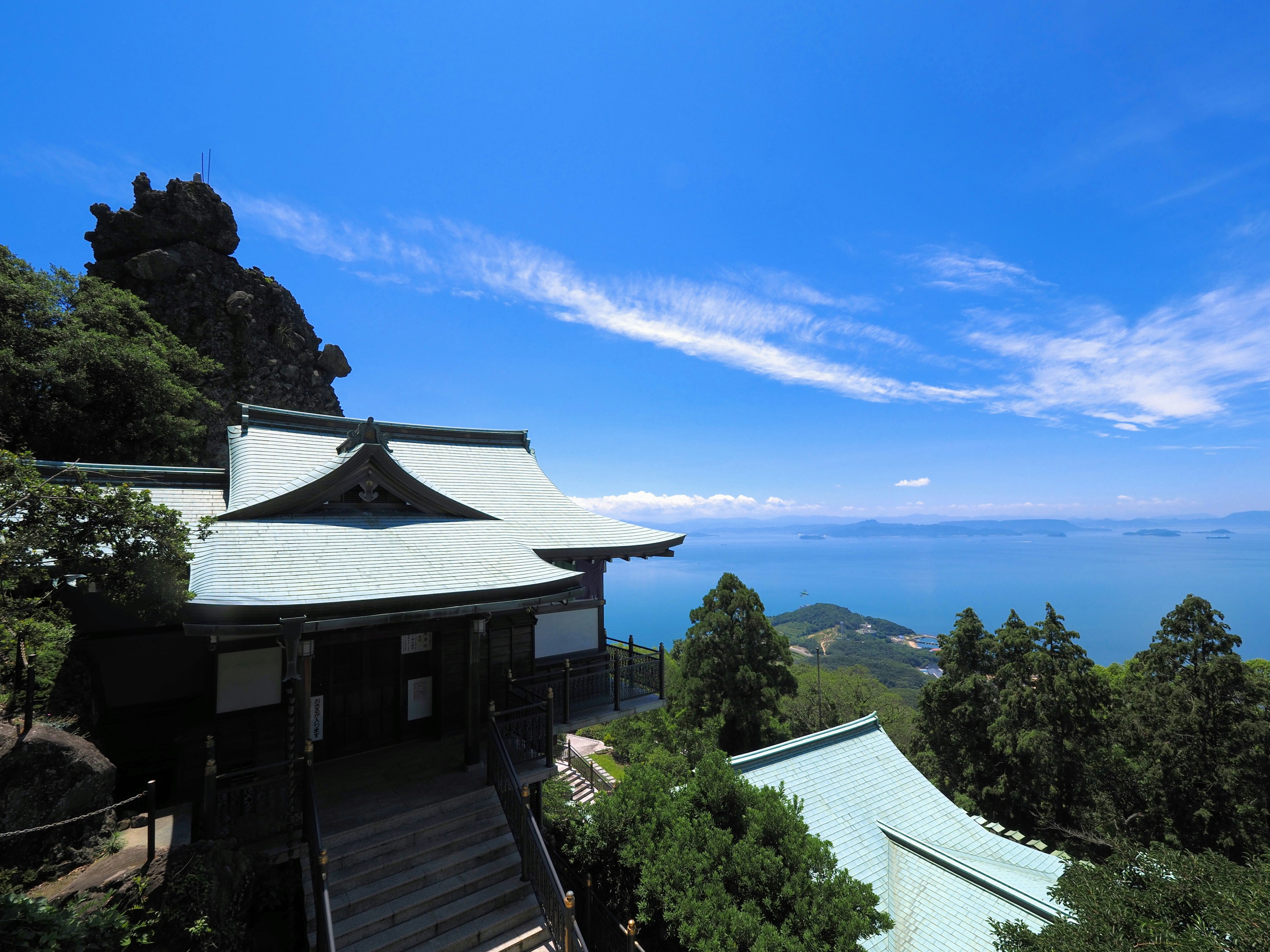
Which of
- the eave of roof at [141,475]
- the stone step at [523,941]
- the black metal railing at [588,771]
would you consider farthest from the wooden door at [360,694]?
the black metal railing at [588,771]

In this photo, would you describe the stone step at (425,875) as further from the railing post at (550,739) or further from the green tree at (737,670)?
the green tree at (737,670)

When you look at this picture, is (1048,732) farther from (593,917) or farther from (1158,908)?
(593,917)

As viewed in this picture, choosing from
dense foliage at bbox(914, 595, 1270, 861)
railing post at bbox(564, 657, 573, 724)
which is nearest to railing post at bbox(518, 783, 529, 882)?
railing post at bbox(564, 657, 573, 724)

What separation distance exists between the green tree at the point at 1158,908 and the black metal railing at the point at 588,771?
1977 centimetres

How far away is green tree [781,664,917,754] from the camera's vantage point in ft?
116

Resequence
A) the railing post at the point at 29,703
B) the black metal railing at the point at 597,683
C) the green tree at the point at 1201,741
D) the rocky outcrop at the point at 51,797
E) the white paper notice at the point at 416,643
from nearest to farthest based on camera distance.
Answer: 1. the rocky outcrop at the point at 51,797
2. the railing post at the point at 29,703
3. the white paper notice at the point at 416,643
4. the black metal railing at the point at 597,683
5. the green tree at the point at 1201,741

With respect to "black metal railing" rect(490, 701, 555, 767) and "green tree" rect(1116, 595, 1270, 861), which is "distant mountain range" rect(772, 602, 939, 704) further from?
"black metal railing" rect(490, 701, 555, 767)

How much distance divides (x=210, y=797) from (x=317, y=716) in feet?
8.93

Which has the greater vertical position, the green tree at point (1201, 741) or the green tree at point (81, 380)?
the green tree at point (81, 380)

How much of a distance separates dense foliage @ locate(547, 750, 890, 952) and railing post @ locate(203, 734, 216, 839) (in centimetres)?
612

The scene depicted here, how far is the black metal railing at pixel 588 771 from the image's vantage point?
2488 centimetres

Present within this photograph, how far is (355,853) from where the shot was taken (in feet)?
24.8

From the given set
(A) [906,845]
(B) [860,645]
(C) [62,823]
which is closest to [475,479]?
(C) [62,823]

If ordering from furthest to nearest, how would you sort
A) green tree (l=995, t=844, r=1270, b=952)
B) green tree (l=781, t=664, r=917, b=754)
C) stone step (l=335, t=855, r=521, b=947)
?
green tree (l=781, t=664, r=917, b=754)
stone step (l=335, t=855, r=521, b=947)
green tree (l=995, t=844, r=1270, b=952)
